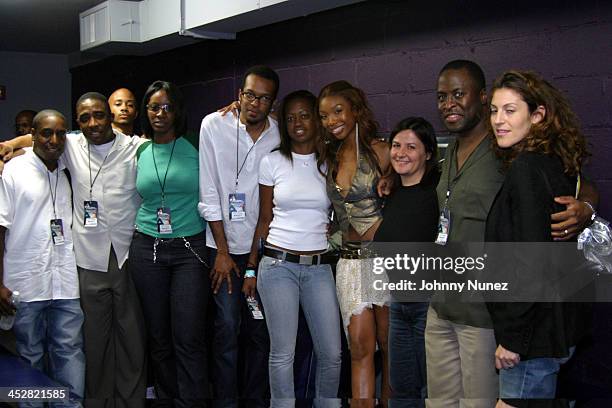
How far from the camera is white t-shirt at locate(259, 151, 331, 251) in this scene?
289 centimetres

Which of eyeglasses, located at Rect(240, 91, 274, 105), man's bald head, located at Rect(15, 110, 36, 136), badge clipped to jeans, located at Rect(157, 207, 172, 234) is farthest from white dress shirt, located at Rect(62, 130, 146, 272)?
man's bald head, located at Rect(15, 110, 36, 136)

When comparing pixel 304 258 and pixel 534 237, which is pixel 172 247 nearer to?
pixel 304 258

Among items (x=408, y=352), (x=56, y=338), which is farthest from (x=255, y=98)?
(x=56, y=338)

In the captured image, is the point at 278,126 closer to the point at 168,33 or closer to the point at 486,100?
the point at 486,100

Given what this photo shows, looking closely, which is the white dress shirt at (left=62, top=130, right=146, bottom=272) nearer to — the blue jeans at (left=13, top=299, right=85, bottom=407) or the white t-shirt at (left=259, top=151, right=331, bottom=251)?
the blue jeans at (left=13, top=299, right=85, bottom=407)

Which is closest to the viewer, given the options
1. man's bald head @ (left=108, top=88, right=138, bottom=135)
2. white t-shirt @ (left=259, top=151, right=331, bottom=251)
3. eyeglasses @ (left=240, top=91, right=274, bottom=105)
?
white t-shirt @ (left=259, top=151, right=331, bottom=251)

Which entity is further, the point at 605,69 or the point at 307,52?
the point at 307,52

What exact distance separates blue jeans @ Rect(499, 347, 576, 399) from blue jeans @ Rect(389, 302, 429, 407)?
60 cm

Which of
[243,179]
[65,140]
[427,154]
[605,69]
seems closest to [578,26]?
[605,69]

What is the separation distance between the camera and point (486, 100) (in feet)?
8.33

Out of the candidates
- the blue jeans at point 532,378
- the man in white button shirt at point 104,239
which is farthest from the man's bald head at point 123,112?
the blue jeans at point 532,378

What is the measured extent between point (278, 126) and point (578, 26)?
124cm

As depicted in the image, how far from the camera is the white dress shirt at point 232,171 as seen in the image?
314 cm

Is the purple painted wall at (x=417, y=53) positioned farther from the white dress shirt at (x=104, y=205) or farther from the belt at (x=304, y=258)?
the white dress shirt at (x=104, y=205)
